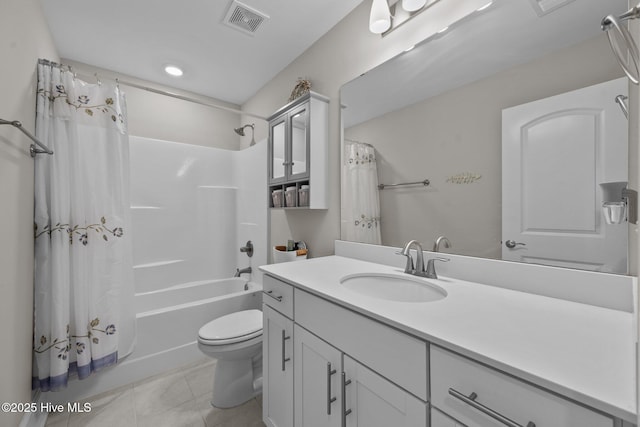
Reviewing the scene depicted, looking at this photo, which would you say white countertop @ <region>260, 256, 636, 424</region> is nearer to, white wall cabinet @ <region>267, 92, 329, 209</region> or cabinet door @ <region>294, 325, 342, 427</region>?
cabinet door @ <region>294, 325, 342, 427</region>

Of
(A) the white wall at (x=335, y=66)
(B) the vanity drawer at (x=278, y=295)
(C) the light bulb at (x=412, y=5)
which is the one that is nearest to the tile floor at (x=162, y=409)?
(B) the vanity drawer at (x=278, y=295)

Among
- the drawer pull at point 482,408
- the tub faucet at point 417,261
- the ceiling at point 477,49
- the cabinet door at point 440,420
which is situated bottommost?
the cabinet door at point 440,420

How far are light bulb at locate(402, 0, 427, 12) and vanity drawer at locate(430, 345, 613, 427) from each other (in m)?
1.52

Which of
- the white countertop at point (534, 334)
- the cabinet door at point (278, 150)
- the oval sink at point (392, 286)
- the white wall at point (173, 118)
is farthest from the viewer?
the white wall at point (173, 118)

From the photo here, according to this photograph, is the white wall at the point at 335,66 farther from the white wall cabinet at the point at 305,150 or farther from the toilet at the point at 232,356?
the toilet at the point at 232,356

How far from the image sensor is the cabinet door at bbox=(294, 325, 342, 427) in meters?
0.92

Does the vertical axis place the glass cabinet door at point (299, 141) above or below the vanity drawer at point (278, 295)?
above

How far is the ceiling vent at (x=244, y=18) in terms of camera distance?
1656 millimetres

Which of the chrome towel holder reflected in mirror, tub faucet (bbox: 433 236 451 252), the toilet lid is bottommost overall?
the toilet lid

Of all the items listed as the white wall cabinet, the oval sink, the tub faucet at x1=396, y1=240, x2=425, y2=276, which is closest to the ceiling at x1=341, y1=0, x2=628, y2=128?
the white wall cabinet

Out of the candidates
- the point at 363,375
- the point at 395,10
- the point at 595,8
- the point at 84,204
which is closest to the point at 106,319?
the point at 84,204

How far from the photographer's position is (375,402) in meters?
0.78

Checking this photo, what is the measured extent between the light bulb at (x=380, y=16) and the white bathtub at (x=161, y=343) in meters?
2.06

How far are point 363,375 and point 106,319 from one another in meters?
1.69
